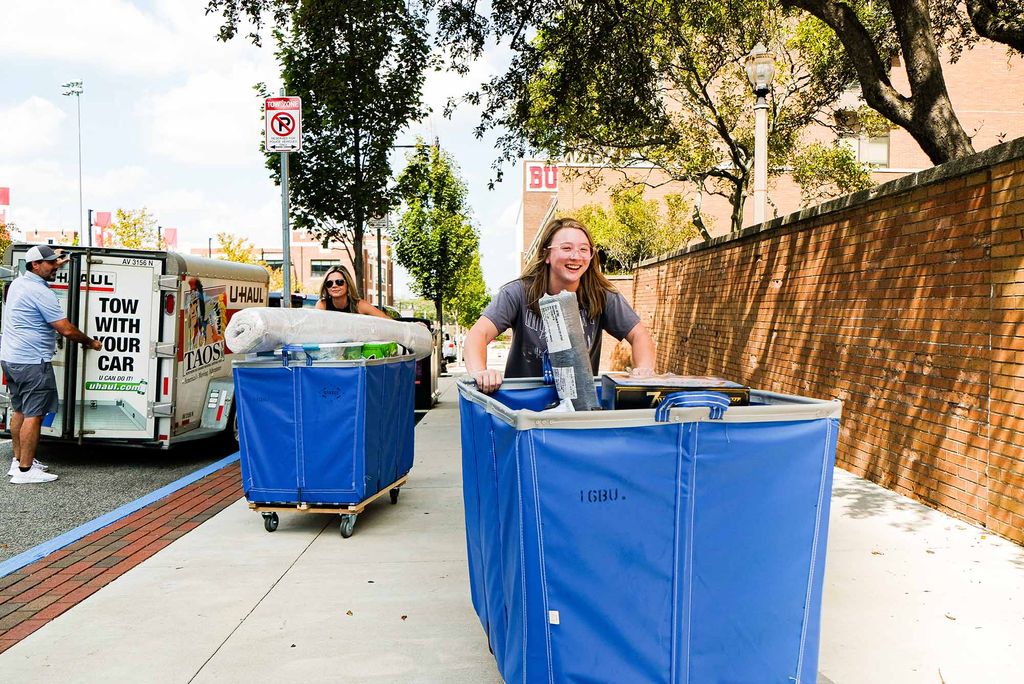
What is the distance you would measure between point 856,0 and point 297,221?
1030cm

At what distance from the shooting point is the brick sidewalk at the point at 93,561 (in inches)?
183

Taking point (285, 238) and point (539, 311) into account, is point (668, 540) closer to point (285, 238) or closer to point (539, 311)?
point (539, 311)

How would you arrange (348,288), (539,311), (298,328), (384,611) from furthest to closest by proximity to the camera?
(348,288)
(298,328)
(384,611)
(539,311)

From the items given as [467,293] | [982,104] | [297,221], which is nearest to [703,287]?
[297,221]

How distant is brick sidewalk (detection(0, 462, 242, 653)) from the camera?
4.64 metres

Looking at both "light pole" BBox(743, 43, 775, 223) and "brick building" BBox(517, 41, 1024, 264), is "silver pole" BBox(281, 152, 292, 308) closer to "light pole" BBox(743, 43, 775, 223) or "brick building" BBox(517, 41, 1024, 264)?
"light pole" BBox(743, 43, 775, 223)

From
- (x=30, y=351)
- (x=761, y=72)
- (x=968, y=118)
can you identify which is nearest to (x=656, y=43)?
(x=761, y=72)

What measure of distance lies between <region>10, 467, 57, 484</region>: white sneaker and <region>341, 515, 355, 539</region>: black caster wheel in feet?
13.0

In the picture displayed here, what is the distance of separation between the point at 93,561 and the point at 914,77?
803cm

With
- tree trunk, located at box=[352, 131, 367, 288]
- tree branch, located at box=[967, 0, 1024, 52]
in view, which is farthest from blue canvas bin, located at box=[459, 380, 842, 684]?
tree trunk, located at box=[352, 131, 367, 288]

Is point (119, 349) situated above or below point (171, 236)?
below

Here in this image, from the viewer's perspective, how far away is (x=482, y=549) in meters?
3.65

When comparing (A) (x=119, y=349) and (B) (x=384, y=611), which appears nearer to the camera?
(B) (x=384, y=611)

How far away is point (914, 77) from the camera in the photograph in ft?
26.3
